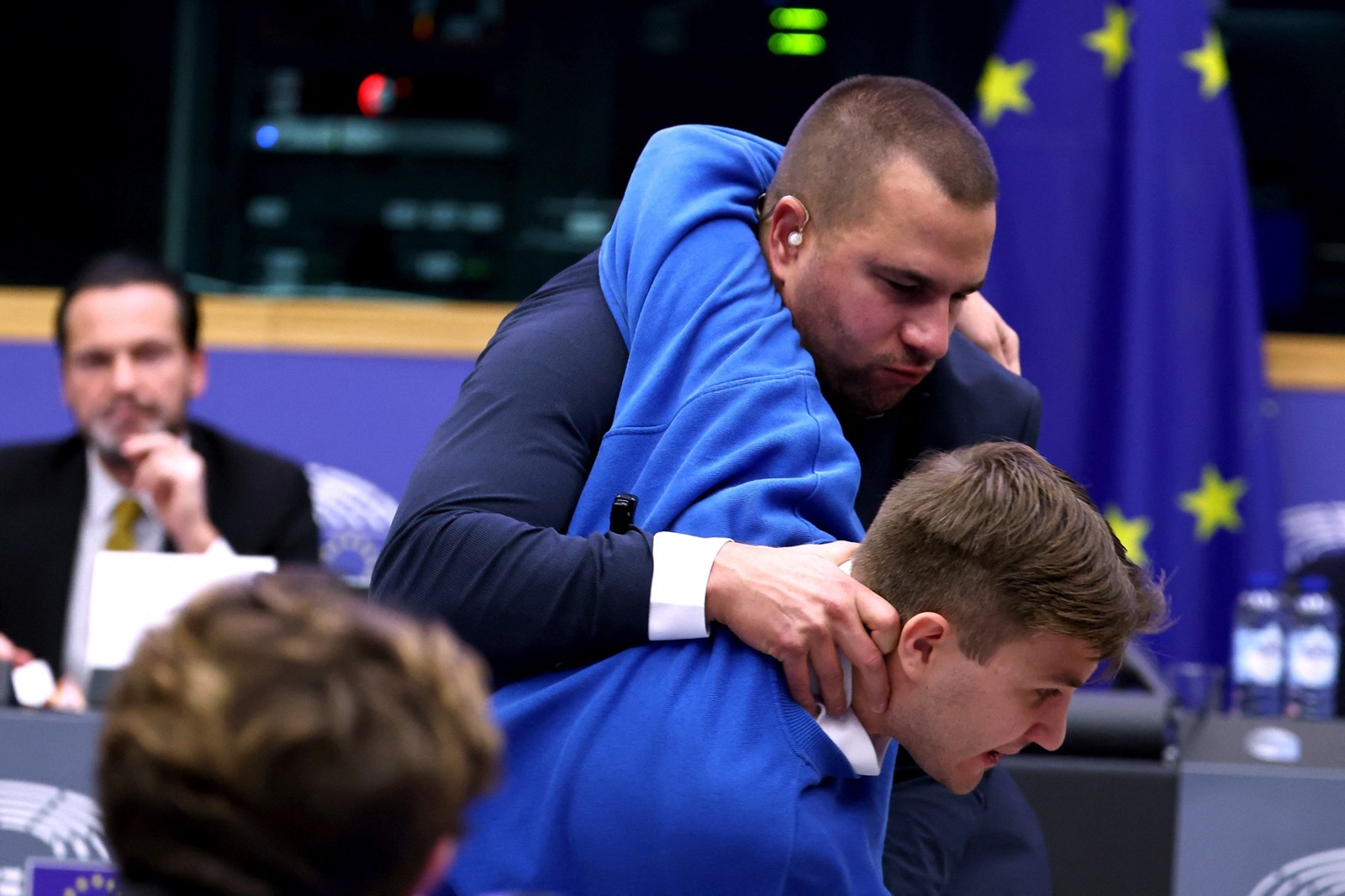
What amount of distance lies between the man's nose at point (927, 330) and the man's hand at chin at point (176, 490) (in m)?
1.58

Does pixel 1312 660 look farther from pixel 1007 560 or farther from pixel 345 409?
pixel 345 409

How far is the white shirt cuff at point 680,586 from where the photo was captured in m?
1.47

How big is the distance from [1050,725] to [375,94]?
365 centimetres

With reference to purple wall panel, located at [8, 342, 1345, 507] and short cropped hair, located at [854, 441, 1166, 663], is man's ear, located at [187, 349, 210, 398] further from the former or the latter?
short cropped hair, located at [854, 441, 1166, 663]

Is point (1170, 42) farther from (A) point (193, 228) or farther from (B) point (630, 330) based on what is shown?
(A) point (193, 228)

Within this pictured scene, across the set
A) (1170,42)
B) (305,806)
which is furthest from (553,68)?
(305,806)

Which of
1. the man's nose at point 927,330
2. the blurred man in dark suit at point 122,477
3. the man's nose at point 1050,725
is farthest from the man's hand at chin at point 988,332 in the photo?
the blurred man in dark suit at point 122,477

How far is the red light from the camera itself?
15.2 feet

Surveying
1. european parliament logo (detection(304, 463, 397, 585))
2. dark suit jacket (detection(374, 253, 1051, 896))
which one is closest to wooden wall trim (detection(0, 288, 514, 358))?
european parliament logo (detection(304, 463, 397, 585))

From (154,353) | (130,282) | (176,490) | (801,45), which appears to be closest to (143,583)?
(176,490)

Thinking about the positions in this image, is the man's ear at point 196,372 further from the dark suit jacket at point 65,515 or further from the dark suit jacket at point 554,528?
the dark suit jacket at point 554,528

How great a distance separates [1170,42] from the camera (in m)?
3.65

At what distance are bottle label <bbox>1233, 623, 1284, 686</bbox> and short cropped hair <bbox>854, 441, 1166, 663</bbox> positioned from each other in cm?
157

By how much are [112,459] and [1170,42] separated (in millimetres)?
2511
